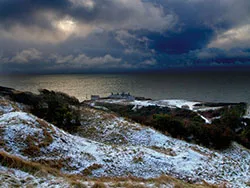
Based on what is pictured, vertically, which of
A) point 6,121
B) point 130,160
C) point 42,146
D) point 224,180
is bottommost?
point 224,180

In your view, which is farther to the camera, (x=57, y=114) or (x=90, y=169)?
(x=57, y=114)

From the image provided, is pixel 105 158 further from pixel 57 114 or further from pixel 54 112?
pixel 54 112

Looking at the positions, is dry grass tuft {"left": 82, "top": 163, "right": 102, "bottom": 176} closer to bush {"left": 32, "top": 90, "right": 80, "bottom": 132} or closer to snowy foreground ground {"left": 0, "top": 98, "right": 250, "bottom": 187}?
snowy foreground ground {"left": 0, "top": 98, "right": 250, "bottom": 187}

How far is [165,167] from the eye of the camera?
11.7 m

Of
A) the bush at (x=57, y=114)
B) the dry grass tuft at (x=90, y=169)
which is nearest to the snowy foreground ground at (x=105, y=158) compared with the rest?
the dry grass tuft at (x=90, y=169)

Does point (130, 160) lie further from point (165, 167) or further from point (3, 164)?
point (3, 164)

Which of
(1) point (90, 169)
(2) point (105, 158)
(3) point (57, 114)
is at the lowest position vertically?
(1) point (90, 169)

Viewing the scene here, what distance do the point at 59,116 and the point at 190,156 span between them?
46.7 feet

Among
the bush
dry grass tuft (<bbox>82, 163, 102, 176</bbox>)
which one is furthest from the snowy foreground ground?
the bush

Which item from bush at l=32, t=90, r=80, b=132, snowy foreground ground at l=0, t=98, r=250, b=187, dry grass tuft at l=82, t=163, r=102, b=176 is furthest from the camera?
bush at l=32, t=90, r=80, b=132

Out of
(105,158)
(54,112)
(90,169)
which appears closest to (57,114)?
(54,112)

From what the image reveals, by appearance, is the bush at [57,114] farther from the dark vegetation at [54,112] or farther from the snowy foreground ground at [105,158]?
the snowy foreground ground at [105,158]

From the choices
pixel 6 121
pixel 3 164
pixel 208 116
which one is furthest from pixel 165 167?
pixel 208 116

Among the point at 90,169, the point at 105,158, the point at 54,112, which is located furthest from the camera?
the point at 54,112
